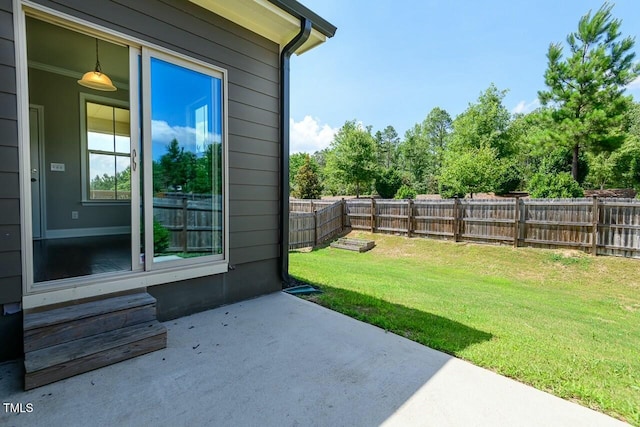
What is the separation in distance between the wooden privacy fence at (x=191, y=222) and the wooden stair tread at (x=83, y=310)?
1.84 ft

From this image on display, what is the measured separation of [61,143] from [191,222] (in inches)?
123

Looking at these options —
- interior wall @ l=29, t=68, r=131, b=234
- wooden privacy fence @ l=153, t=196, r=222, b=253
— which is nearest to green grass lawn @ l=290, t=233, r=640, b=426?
wooden privacy fence @ l=153, t=196, r=222, b=253

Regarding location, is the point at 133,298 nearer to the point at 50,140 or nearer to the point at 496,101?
the point at 50,140

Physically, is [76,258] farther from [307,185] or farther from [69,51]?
[307,185]

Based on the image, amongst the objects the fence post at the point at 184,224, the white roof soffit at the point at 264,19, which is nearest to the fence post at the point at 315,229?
the white roof soffit at the point at 264,19

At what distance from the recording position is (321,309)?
3.23m

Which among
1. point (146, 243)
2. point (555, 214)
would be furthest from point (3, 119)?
point (555, 214)

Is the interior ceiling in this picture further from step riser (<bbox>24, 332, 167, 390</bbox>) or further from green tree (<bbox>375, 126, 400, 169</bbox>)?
green tree (<bbox>375, 126, 400, 169</bbox>)

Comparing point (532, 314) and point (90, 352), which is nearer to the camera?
point (90, 352)

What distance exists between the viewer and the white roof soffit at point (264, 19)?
116 inches

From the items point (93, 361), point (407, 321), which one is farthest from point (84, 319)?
point (407, 321)

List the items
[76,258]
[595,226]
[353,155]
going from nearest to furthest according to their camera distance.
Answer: [76,258]
[595,226]
[353,155]

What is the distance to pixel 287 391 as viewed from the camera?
1.78 m

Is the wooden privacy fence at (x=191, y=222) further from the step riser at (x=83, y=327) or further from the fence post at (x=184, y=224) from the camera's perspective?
the step riser at (x=83, y=327)
